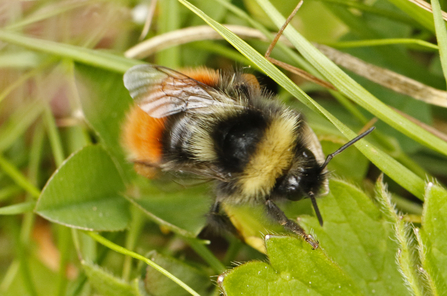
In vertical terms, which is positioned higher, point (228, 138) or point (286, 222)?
point (228, 138)

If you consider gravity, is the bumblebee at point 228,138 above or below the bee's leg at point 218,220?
above

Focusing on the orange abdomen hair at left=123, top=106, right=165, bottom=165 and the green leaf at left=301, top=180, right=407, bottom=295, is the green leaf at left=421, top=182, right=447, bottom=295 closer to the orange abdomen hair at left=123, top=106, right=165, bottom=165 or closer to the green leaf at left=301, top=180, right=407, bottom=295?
the green leaf at left=301, top=180, right=407, bottom=295

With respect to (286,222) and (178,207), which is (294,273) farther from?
(178,207)

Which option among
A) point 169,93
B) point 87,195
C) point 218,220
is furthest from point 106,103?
point 218,220

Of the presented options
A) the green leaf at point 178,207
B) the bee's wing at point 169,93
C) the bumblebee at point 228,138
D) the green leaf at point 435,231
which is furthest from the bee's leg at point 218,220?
the green leaf at point 435,231

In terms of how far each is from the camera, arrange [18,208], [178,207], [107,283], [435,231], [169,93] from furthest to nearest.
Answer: [178,207]
[18,208]
[107,283]
[169,93]
[435,231]

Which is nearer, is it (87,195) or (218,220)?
(218,220)

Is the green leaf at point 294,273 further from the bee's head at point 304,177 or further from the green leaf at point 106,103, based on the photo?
the green leaf at point 106,103
